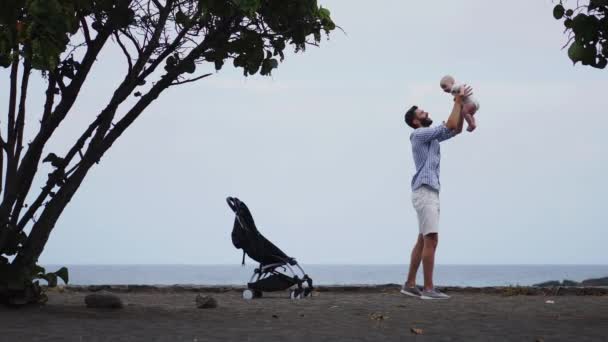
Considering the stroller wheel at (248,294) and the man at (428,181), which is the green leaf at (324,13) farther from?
the stroller wheel at (248,294)

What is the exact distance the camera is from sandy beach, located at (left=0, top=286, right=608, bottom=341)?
6.43 m

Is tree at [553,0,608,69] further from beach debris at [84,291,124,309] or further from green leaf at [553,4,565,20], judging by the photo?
beach debris at [84,291,124,309]

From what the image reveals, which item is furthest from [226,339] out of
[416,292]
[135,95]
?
[416,292]

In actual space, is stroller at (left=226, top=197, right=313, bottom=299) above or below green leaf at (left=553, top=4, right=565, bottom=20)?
below

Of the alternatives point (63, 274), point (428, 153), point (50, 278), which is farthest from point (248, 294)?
point (50, 278)

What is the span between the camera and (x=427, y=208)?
9.88 metres

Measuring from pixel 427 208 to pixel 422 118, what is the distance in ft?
3.89

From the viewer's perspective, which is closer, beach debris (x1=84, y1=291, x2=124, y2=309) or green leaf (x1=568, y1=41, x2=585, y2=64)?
green leaf (x1=568, y1=41, x2=585, y2=64)

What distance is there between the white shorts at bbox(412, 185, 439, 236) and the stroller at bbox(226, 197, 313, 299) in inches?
62.3

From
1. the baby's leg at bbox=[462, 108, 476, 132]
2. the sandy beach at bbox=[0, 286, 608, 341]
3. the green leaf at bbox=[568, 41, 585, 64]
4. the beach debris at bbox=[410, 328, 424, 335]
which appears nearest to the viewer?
the green leaf at bbox=[568, 41, 585, 64]

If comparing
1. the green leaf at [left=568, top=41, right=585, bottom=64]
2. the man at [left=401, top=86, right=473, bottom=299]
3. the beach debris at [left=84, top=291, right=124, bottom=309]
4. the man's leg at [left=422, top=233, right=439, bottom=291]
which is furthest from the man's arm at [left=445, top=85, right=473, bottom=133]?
Result: the beach debris at [left=84, top=291, right=124, bottom=309]

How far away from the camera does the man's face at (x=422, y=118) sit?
10.5 m

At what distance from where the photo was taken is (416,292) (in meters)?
10.7

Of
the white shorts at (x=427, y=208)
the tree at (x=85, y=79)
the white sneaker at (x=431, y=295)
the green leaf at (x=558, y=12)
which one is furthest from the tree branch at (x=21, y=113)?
the green leaf at (x=558, y=12)
